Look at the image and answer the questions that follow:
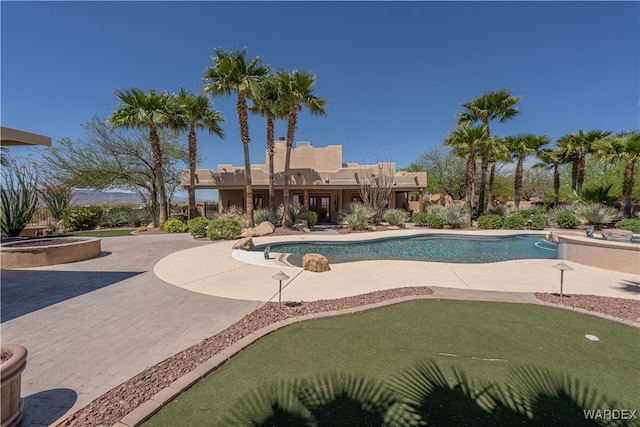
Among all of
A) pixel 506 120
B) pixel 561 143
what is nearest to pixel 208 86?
pixel 506 120

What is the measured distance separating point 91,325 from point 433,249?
41.5 ft

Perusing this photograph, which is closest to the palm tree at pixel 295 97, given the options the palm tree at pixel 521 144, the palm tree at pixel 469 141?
the palm tree at pixel 469 141

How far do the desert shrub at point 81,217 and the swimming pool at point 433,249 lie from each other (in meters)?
15.1

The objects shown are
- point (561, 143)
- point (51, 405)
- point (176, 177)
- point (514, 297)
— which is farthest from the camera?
point (176, 177)

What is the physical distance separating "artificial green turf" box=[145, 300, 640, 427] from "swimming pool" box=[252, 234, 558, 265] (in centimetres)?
519

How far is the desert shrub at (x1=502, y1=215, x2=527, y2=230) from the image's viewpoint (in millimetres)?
18550

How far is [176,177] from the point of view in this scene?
27.8 meters

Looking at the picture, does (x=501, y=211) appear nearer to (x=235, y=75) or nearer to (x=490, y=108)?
(x=490, y=108)

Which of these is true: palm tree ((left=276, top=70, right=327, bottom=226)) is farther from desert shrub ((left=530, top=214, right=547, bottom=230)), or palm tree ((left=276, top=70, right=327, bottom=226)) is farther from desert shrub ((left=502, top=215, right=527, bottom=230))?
desert shrub ((left=530, top=214, right=547, bottom=230))

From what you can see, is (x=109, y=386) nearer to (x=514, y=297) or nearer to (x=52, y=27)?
(x=514, y=297)

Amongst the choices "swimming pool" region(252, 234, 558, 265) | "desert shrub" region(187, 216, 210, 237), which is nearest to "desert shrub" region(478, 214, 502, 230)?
"swimming pool" region(252, 234, 558, 265)

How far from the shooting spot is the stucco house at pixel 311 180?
21.0 m

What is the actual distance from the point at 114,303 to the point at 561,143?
31.1m

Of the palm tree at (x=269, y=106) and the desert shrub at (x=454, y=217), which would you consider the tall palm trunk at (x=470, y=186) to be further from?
the palm tree at (x=269, y=106)
